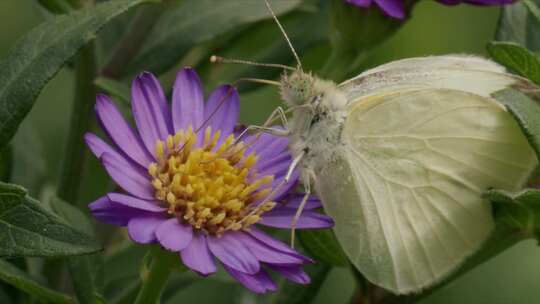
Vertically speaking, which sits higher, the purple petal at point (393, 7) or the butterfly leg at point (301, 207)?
the purple petal at point (393, 7)

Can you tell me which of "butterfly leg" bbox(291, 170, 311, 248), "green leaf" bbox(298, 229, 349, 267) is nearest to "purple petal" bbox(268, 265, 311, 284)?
"butterfly leg" bbox(291, 170, 311, 248)

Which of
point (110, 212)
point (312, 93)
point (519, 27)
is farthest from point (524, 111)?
point (110, 212)

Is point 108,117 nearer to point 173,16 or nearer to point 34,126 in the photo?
point 173,16

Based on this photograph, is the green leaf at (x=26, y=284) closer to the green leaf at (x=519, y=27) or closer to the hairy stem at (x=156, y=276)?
the hairy stem at (x=156, y=276)

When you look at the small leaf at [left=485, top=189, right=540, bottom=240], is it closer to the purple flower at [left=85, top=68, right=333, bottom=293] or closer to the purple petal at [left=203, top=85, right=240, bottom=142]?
the purple flower at [left=85, top=68, right=333, bottom=293]

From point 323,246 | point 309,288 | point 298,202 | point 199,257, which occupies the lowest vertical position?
point 309,288

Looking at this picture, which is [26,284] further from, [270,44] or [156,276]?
[270,44]

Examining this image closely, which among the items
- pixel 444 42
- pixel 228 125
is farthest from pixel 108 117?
pixel 444 42

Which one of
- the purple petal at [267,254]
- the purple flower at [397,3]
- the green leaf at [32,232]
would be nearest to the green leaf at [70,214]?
the green leaf at [32,232]
